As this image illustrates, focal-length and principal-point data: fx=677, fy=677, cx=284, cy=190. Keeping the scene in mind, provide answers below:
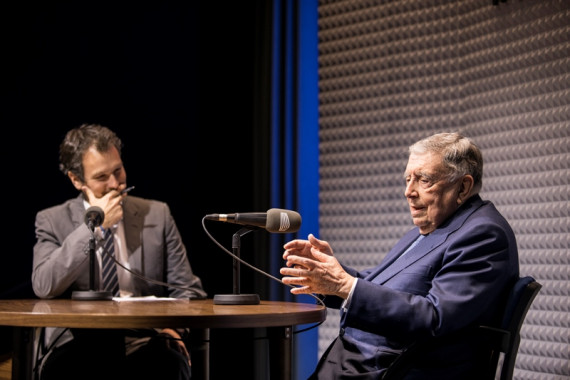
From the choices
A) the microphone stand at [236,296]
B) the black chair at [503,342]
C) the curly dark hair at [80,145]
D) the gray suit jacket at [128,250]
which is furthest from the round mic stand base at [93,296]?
the black chair at [503,342]

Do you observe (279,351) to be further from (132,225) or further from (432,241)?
(132,225)

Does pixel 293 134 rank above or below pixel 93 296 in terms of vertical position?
above

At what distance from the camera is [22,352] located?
2.25 metres

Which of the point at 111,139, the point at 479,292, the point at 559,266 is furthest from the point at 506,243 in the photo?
the point at 111,139

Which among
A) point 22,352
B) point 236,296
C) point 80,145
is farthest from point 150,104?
point 22,352

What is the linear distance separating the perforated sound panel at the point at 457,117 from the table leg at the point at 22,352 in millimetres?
2453

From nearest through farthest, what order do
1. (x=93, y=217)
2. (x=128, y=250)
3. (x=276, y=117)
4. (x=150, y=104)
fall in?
(x=93, y=217), (x=128, y=250), (x=276, y=117), (x=150, y=104)

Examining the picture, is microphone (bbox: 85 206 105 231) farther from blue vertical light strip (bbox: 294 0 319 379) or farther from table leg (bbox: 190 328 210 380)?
blue vertical light strip (bbox: 294 0 319 379)

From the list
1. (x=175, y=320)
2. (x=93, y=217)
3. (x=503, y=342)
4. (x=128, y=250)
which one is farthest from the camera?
(x=128, y=250)

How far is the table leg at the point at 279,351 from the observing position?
7.47ft

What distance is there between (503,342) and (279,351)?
73cm

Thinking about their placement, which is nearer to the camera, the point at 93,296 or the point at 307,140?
the point at 93,296

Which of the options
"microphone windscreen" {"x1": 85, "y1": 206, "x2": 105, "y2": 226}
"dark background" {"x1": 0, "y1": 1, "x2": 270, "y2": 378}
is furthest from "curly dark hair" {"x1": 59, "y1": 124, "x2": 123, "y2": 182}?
"dark background" {"x1": 0, "y1": 1, "x2": 270, "y2": 378}

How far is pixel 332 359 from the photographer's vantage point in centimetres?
260
